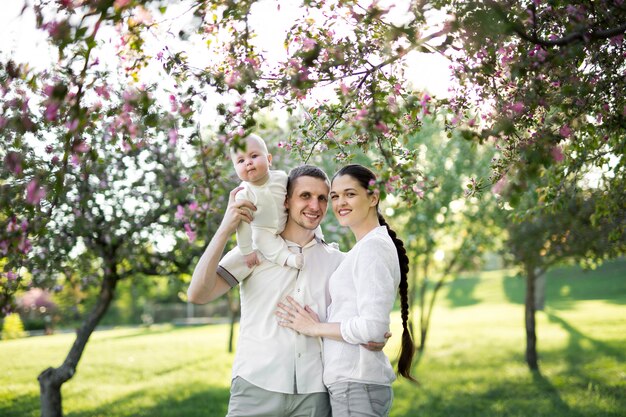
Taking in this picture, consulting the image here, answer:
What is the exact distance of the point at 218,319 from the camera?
41625 millimetres

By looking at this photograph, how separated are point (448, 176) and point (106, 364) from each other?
33.9ft

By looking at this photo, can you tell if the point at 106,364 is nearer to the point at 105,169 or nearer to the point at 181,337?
the point at 181,337

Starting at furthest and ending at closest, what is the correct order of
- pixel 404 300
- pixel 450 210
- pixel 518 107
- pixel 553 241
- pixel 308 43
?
pixel 450 210 < pixel 553 241 < pixel 404 300 < pixel 308 43 < pixel 518 107

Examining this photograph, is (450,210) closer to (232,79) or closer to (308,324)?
(308,324)

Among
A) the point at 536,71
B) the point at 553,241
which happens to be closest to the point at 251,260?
the point at 536,71

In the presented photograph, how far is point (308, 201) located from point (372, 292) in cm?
76

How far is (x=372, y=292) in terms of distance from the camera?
11.5ft

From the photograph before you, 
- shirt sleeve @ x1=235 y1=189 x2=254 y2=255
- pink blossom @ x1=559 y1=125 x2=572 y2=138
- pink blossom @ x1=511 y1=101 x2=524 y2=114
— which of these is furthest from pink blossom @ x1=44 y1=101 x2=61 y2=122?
pink blossom @ x1=559 y1=125 x2=572 y2=138

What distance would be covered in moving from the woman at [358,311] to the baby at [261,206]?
0.30 m

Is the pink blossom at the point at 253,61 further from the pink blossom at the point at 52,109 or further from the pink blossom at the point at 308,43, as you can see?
the pink blossom at the point at 52,109

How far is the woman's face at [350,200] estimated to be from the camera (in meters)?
3.81

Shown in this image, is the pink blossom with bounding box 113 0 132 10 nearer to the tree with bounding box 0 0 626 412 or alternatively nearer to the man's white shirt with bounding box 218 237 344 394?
the tree with bounding box 0 0 626 412

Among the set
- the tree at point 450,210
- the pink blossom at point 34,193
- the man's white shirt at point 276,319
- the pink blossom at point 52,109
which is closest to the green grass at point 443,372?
the tree at point 450,210

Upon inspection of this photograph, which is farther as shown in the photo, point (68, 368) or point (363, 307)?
point (68, 368)
